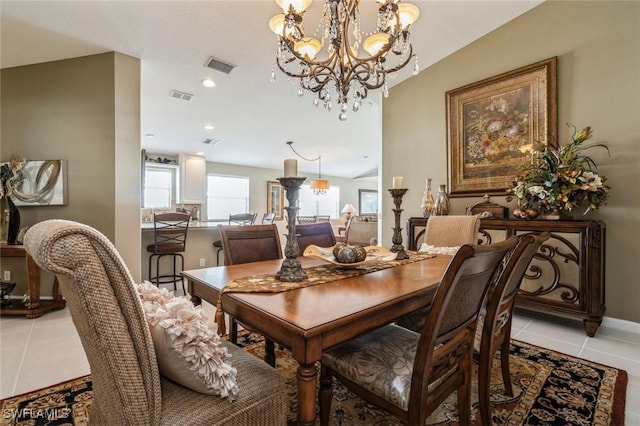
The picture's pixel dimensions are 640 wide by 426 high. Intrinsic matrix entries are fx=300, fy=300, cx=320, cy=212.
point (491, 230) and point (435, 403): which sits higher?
point (491, 230)

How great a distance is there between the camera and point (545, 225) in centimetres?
259

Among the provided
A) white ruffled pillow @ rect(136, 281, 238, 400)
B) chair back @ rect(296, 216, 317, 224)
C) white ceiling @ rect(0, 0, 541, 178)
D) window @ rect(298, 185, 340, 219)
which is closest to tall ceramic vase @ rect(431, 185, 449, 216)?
white ceiling @ rect(0, 0, 541, 178)

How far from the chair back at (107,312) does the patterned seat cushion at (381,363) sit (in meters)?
0.67

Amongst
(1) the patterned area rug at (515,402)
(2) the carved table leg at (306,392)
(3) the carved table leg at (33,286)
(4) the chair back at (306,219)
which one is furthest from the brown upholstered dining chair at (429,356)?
(4) the chair back at (306,219)

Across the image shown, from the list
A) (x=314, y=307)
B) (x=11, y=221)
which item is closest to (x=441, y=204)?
(x=314, y=307)

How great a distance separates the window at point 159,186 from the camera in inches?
268

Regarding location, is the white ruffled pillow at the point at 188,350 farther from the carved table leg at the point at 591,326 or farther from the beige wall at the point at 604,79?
the beige wall at the point at 604,79

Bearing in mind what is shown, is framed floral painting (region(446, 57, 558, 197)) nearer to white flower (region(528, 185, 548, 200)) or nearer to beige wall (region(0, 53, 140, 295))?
white flower (region(528, 185, 548, 200))

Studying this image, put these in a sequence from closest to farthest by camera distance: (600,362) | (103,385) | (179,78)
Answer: (103,385) → (600,362) → (179,78)

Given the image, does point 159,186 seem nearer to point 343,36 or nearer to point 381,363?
Result: point 343,36

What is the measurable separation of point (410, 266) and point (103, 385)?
59.5 inches

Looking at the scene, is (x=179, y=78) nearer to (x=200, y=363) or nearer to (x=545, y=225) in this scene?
(x=200, y=363)

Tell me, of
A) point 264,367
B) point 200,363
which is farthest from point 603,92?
point 200,363

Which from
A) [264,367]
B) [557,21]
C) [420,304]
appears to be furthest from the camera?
[557,21]
